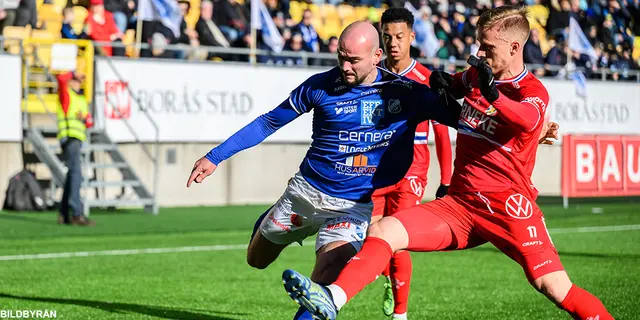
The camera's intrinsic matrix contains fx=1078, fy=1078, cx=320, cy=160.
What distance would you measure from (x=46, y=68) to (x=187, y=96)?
299 centimetres

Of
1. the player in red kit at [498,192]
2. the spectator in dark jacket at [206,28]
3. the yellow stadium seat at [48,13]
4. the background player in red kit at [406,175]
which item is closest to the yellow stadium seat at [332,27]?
the spectator in dark jacket at [206,28]

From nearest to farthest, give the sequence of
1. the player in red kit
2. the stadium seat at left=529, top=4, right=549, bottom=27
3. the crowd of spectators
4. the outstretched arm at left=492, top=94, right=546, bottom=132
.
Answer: the outstretched arm at left=492, top=94, right=546, bottom=132 → the player in red kit → the crowd of spectators → the stadium seat at left=529, top=4, right=549, bottom=27

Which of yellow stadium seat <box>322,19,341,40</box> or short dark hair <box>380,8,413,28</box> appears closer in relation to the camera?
short dark hair <box>380,8,413,28</box>

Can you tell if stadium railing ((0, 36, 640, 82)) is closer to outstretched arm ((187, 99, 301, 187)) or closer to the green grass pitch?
the green grass pitch

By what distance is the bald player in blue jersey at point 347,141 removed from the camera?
7035 mm

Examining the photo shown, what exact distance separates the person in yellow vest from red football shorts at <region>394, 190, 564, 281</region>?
11.4 metres

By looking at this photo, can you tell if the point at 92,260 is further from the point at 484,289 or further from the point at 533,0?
the point at 533,0

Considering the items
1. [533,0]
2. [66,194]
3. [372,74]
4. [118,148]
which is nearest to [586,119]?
Result: [533,0]

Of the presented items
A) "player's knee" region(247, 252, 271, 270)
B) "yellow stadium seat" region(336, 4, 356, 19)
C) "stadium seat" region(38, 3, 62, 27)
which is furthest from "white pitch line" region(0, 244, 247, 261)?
"yellow stadium seat" region(336, 4, 356, 19)

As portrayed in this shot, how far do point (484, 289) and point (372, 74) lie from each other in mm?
4373

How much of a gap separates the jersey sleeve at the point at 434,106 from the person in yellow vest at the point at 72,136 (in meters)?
11.2

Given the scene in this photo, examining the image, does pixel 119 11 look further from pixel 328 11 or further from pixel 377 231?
pixel 377 231

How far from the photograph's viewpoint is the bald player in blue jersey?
7035 millimetres

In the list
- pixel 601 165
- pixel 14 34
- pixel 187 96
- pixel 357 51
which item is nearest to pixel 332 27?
pixel 187 96
